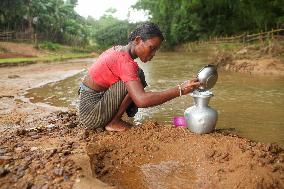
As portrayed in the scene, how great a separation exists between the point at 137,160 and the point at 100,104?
2.49 ft

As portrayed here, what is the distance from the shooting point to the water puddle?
251 cm

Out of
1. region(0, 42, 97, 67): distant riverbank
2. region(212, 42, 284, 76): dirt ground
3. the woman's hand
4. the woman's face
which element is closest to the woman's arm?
the woman's hand

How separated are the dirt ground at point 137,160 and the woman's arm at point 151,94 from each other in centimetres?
38

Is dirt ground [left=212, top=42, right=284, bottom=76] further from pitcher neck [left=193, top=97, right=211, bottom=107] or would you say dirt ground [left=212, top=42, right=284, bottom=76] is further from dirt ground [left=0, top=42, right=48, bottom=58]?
dirt ground [left=0, top=42, right=48, bottom=58]

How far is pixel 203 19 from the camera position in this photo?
29.5 metres

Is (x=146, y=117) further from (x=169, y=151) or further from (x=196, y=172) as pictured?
(x=196, y=172)

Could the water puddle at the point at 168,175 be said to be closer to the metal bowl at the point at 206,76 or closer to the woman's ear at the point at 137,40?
the metal bowl at the point at 206,76

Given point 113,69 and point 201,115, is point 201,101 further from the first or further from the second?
point 113,69

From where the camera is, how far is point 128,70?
3102mm

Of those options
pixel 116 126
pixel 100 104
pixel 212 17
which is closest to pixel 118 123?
pixel 116 126

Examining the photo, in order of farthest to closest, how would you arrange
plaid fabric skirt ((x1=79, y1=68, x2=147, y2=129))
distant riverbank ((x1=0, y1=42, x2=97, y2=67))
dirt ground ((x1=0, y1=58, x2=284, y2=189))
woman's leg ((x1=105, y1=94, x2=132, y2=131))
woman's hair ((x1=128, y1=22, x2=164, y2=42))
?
distant riverbank ((x1=0, y1=42, x2=97, y2=67)) < woman's leg ((x1=105, y1=94, x2=132, y2=131)) < plaid fabric skirt ((x1=79, y1=68, x2=147, y2=129)) < woman's hair ((x1=128, y1=22, x2=164, y2=42)) < dirt ground ((x1=0, y1=58, x2=284, y2=189))

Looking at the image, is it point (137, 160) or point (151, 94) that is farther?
point (151, 94)

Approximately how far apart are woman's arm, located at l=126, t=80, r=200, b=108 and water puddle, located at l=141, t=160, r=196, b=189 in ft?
1.73

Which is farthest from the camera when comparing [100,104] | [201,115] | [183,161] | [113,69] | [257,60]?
[257,60]
